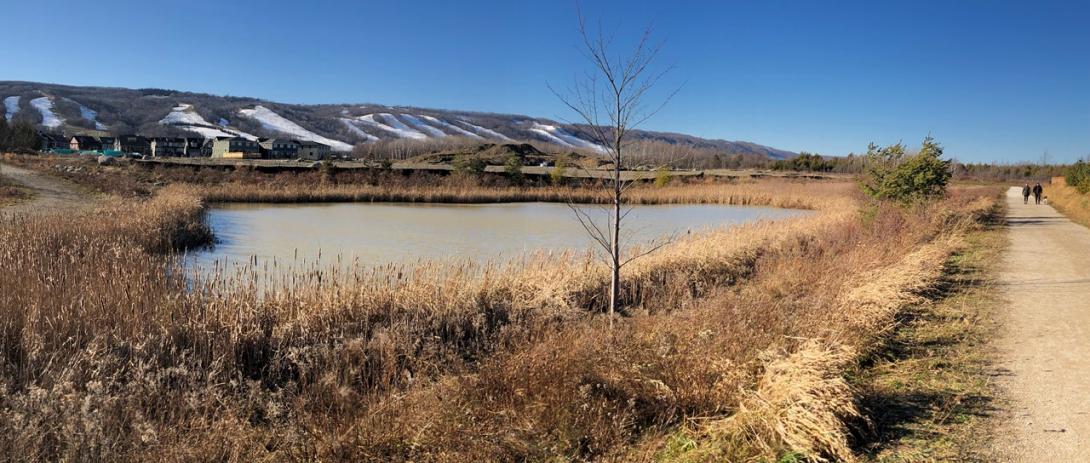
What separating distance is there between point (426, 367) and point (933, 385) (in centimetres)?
434

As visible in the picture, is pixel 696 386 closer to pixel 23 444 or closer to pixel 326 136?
pixel 23 444

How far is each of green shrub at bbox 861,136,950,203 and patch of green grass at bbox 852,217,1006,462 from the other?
33.6 feet

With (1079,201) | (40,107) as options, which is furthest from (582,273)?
(40,107)

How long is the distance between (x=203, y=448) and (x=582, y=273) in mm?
7064

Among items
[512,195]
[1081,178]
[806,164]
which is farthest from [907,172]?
[806,164]

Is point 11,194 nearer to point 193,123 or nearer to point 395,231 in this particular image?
point 395,231

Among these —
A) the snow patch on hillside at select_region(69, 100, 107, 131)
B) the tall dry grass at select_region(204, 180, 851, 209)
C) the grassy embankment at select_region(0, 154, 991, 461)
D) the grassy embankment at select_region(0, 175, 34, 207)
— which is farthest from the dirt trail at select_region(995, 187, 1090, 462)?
the snow patch on hillside at select_region(69, 100, 107, 131)

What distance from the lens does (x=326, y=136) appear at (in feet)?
649

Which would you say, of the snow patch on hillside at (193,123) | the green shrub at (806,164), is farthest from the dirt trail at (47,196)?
the snow patch on hillside at (193,123)

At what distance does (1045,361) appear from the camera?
5.61 meters

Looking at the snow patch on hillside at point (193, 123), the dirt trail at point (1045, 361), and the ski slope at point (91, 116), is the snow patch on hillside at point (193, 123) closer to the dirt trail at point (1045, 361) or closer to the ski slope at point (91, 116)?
the ski slope at point (91, 116)

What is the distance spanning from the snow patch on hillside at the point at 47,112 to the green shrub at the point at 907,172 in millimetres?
188905

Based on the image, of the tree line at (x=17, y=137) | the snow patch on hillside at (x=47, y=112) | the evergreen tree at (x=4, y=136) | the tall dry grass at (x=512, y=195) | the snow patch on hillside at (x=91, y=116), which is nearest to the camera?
the tall dry grass at (x=512, y=195)

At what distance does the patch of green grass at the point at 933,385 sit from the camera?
3994 mm
